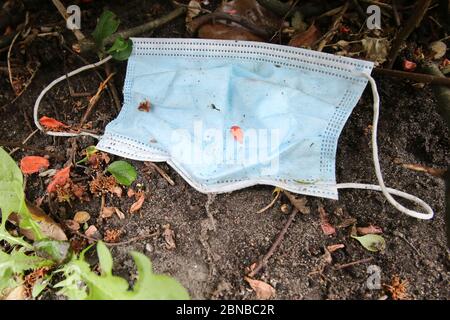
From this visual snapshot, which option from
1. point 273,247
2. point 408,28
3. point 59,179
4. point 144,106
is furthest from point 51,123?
point 408,28

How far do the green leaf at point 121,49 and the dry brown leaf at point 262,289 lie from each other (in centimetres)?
102

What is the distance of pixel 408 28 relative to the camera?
1.58 m

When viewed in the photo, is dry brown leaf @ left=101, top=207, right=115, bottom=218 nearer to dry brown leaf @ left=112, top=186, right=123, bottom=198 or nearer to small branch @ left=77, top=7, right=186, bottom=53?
dry brown leaf @ left=112, top=186, right=123, bottom=198

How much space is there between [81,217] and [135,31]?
84 centimetres

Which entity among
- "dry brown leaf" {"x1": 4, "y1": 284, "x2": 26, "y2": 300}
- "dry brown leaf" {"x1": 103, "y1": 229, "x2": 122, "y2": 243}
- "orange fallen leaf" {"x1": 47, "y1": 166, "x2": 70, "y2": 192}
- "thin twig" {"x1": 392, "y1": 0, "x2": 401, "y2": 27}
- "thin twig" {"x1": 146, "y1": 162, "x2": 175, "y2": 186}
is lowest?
"dry brown leaf" {"x1": 4, "y1": 284, "x2": 26, "y2": 300}

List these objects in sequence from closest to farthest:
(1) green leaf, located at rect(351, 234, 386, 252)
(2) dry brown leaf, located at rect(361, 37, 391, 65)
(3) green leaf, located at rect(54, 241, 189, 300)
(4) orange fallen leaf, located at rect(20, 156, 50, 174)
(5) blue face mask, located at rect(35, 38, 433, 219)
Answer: (3) green leaf, located at rect(54, 241, 189, 300), (1) green leaf, located at rect(351, 234, 386, 252), (5) blue face mask, located at rect(35, 38, 433, 219), (4) orange fallen leaf, located at rect(20, 156, 50, 174), (2) dry brown leaf, located at rect(361, 37, 391, 65)

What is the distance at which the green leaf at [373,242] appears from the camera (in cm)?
144

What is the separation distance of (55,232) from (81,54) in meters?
0.81

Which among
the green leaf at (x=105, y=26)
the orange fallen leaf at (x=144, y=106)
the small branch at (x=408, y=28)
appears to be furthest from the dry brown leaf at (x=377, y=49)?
the green leaf at (x=105, y=26)

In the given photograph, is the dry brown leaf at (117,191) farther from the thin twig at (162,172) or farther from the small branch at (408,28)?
the small branch at (408,28)

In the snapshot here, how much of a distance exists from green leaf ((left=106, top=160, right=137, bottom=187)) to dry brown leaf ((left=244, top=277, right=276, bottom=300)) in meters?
0.55

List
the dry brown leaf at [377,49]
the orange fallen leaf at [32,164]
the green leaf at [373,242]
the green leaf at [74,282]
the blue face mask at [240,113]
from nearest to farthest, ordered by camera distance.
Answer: the green leaf at [74,282] → the green leaf at [373,242] → the blue face mask at [240,113] → the orange fallen leaf at [32,164] → the dry brown leaf at [377,49]

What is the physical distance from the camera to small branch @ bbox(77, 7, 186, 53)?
1.81m

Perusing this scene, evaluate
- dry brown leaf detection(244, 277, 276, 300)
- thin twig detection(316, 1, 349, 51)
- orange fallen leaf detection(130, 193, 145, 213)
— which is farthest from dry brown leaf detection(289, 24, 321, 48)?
dry brown leaf detection(244, 277, 276, 300)
